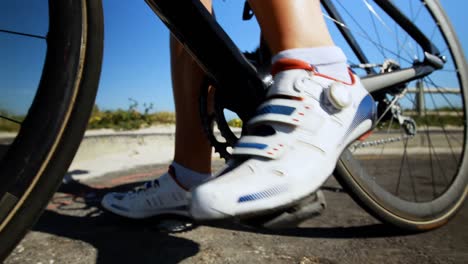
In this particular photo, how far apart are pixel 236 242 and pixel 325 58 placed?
0.51 m

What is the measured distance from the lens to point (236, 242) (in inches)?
34.7

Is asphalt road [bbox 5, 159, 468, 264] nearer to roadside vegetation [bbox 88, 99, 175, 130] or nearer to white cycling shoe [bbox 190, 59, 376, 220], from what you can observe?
white cycling shoe [bbox 190, 59, 376, 220]

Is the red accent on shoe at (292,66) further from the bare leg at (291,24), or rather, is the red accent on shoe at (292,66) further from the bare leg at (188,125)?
the bare leg at (188,125)

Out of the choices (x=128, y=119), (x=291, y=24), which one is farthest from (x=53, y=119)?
(x=128, y=119)

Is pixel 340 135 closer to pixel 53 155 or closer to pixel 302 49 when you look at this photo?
pixel 302 49

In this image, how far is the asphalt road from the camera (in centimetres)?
78

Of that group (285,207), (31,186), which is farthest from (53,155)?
(285,207)

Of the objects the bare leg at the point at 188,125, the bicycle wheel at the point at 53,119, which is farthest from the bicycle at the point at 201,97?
the bare leg at the point at 188,125

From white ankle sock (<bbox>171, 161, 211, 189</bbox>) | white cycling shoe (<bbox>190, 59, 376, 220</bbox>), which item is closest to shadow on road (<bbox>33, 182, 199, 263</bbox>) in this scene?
white ankle sock (<bbox>171, 161, 211, 189</bbox>)

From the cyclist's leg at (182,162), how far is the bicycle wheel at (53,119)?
0.52 metres

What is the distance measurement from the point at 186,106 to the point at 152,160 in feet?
6.15

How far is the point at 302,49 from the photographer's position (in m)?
0.65

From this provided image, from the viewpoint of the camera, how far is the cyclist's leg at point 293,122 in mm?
545

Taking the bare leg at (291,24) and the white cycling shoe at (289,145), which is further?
the bare leg at (291,24)
